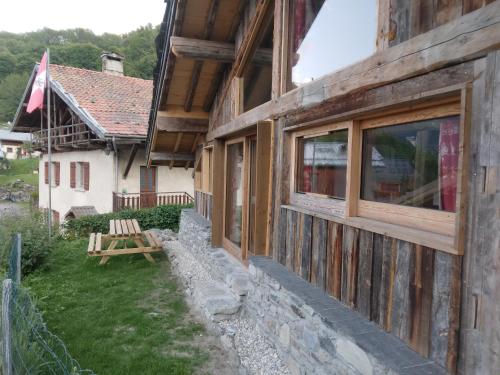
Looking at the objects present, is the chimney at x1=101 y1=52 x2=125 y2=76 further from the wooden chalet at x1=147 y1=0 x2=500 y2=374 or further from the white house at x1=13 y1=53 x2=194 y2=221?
the wooden chalet at x1=147 y1=0 x2=500 y2=374

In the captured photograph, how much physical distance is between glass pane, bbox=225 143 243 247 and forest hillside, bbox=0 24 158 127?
22.4m

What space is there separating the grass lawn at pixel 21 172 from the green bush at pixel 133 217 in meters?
31.3

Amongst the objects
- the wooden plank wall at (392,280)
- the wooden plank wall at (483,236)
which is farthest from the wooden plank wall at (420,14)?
the wooden plank wall at (392,280)

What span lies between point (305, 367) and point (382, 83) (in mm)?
2455

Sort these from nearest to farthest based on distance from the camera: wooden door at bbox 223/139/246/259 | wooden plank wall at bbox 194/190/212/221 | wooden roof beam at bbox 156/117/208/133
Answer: wooden door at bbox 223/139/246/259 < wooden roof beam at bbox 156/117/208/133 < wooden plank wall at bbox 194/190/212/221

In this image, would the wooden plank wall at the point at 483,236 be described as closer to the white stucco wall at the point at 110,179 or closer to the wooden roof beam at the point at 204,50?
the wooden roof beam at the point at 204,50

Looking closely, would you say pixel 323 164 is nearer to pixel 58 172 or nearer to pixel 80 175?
pixel 80 175

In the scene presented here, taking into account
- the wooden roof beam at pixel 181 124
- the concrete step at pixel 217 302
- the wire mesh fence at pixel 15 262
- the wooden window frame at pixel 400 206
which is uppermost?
the wooden roof beam at pixel 181 124

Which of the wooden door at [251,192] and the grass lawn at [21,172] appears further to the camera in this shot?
the grass lawn at [21,172]

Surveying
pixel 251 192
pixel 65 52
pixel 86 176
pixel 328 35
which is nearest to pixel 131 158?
pixel 86 176

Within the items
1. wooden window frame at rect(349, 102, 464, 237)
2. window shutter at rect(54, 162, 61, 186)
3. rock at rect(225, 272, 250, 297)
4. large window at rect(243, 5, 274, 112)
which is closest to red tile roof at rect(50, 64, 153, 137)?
window shutter at rect(54, 162, 61, 186)

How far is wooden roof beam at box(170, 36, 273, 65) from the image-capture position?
221 inches

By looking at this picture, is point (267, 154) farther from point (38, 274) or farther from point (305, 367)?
point (38, 274)

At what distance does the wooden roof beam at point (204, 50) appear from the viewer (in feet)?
18.4
